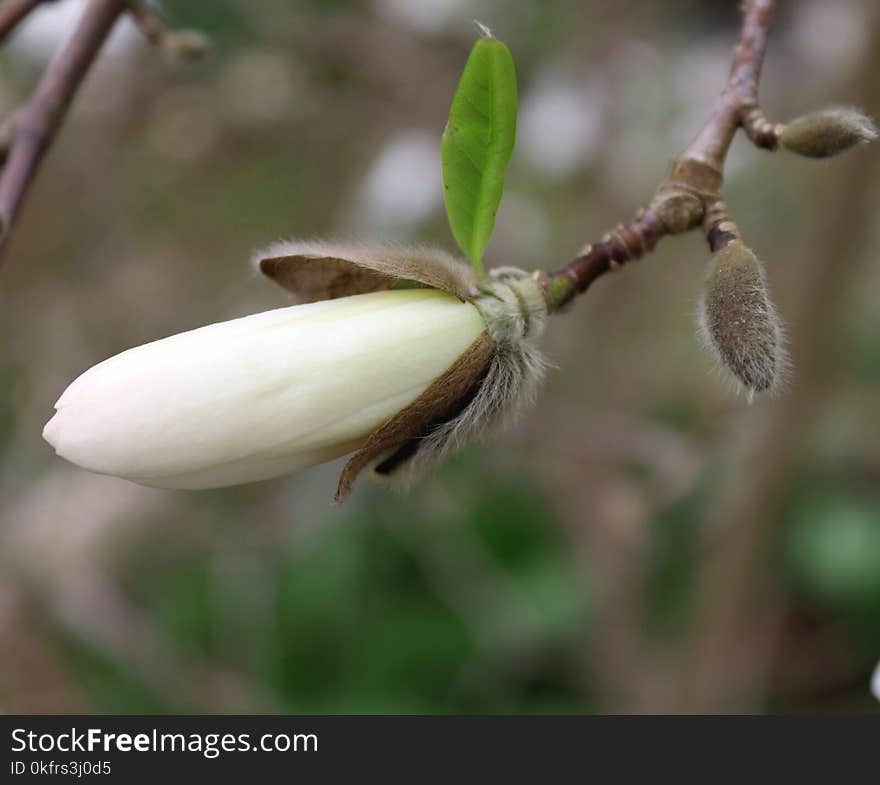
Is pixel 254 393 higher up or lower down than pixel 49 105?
lower down

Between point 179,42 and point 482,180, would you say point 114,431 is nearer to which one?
point 482,180

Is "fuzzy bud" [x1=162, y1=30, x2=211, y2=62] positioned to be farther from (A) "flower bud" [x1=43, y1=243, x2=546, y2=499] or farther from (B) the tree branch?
(B) the tree branch

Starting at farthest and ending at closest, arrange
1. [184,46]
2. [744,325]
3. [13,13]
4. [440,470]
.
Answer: [440,470] < [184,46] < [13,13] < [744,325]

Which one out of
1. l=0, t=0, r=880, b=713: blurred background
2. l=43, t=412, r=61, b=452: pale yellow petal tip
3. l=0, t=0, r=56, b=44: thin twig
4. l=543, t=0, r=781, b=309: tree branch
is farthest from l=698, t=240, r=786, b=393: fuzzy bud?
l=0, t=0, r=880, b=713: blurred background

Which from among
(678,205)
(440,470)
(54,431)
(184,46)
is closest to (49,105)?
(184,46)

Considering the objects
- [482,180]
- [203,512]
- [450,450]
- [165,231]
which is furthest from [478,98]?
[165,231]

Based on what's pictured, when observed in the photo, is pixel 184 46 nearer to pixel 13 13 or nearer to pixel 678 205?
pixel 13 13

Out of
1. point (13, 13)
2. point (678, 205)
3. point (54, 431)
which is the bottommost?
point (54, 431)

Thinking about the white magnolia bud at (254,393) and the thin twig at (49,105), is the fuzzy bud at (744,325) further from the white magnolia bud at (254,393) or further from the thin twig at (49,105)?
the thin twig at (49,105)
